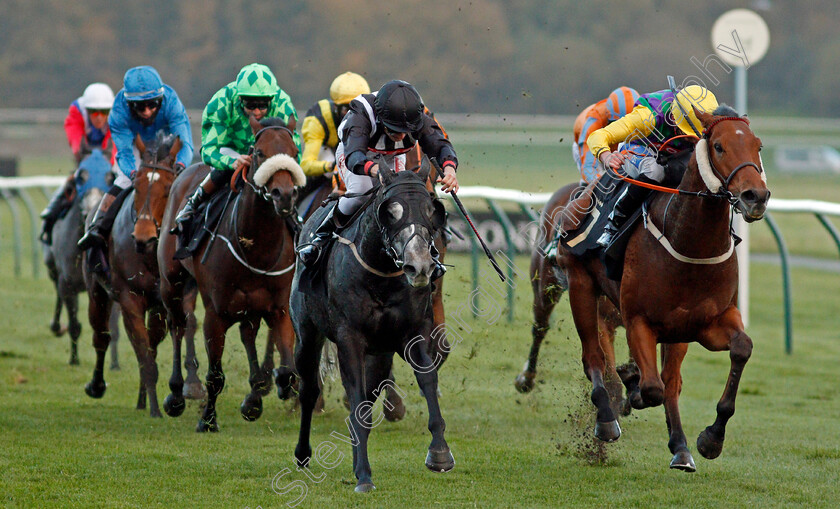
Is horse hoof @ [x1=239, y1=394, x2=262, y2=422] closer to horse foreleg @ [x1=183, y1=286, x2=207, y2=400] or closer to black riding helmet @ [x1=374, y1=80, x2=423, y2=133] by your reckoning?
horse foreleg @ [x1=183, y1=286, x2=207, y2=400]

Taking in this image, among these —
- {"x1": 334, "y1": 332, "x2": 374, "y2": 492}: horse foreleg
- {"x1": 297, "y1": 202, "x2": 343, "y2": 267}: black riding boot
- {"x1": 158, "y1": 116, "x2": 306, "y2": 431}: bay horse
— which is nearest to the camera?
{"x1": 334, "y1": 332, "x2": 374, "y2": 492}: horse foreleg

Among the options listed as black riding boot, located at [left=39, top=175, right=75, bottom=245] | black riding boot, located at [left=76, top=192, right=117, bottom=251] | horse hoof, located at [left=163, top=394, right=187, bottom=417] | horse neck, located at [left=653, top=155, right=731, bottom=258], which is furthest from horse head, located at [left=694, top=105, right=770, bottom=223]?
black riding boot, located at [left=39, top=175, right=75, bottom=245]

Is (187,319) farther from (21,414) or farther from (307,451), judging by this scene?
(307,451)

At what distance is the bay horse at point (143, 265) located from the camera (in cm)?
755

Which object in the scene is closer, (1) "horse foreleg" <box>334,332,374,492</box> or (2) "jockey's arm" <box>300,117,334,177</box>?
(1) "horse foreleg" <box>334,332,374,492</box>

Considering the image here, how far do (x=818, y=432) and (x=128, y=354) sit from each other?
6.53 m

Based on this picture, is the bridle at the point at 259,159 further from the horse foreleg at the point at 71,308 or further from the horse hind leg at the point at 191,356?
the horse foreleg at the point at 71,308

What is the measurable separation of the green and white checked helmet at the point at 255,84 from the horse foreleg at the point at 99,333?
2.25 metres

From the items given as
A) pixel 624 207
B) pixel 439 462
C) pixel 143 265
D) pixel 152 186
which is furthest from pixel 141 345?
pixel 624 207

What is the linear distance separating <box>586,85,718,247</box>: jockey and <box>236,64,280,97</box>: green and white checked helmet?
221cm

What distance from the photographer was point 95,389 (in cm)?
806

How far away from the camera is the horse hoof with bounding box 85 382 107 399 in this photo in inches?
317

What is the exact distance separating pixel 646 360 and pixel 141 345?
385 cm

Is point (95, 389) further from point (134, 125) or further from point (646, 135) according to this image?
point (646, 135)
